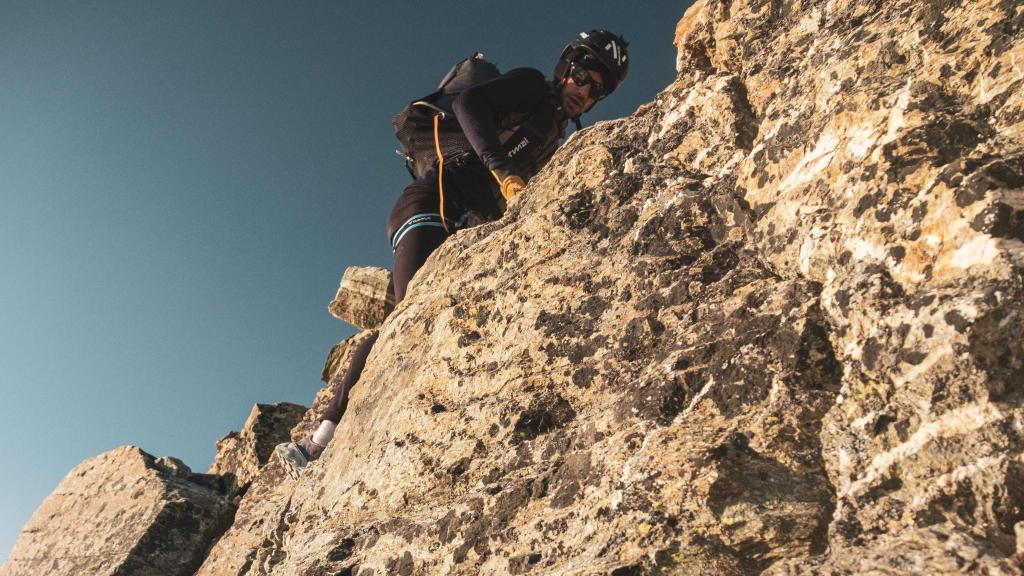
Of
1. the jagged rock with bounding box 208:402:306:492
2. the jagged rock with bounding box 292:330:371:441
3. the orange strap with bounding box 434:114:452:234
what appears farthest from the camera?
the jagged rock with bounding box 208:402:306:492

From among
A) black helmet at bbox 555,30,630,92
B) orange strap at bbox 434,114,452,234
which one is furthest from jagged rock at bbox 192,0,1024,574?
black helmet at bbox 555,30,630,92

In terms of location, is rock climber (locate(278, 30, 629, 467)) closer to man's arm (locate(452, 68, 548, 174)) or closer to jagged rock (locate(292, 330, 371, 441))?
man's arm (locate(452, 68, 548, 174))

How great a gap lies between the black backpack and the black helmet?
809 mm

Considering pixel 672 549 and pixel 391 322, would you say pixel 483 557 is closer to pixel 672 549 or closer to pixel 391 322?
pixel 672 549

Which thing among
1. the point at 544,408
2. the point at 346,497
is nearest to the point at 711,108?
the point at 544,408

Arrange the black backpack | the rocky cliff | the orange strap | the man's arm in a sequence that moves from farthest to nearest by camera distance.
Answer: the black backpack
the orange strap
the man's arm
the rocky cliff

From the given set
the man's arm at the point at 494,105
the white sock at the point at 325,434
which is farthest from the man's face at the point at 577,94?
the white sock at the point at 325,434

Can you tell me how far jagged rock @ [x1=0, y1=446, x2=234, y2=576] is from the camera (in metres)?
6.44

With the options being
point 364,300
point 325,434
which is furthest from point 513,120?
point 364,300

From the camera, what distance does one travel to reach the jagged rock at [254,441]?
759cm

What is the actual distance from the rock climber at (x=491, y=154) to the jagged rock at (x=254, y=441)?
2.00 m

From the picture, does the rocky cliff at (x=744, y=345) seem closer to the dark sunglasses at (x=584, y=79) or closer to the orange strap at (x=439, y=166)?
the orange strap at (x=439, y=166)

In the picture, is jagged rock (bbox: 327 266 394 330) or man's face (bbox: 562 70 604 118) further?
jagged rock (bbox: 327 266 394 330)

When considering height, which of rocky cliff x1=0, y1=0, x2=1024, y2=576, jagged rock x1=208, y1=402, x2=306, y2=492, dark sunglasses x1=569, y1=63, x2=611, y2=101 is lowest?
rocky cliff x1=0, y1=0, x2=1024, y2=576
